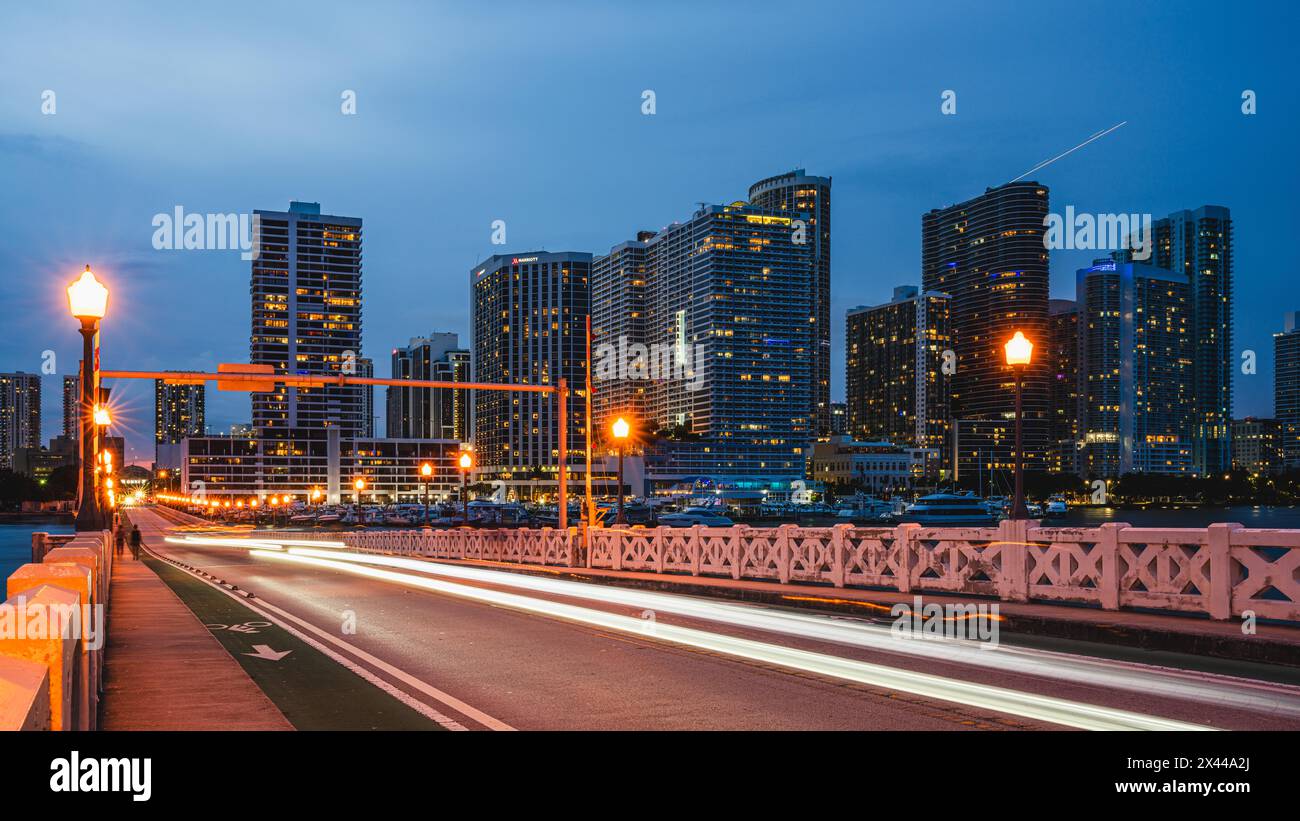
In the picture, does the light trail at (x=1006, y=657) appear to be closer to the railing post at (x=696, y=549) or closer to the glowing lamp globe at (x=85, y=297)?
the railing post at (x=696, y=549)

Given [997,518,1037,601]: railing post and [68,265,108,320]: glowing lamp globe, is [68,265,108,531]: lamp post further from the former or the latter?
[997,518,1037,601]: railing post

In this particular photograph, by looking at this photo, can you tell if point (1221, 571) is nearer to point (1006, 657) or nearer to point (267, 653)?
point (1006, 657)

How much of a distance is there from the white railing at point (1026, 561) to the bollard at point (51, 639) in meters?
12.3

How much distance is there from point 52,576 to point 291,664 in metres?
5.86

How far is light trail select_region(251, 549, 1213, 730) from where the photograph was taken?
8578mm

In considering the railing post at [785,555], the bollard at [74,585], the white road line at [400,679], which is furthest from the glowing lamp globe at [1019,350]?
the bollard at [74,585]

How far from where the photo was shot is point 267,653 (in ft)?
44.9

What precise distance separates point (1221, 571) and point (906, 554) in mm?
6079

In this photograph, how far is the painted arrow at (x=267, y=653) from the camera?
43.6ft

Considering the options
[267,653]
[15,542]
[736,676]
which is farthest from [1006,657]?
[15,542]

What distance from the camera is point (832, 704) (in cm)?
955
